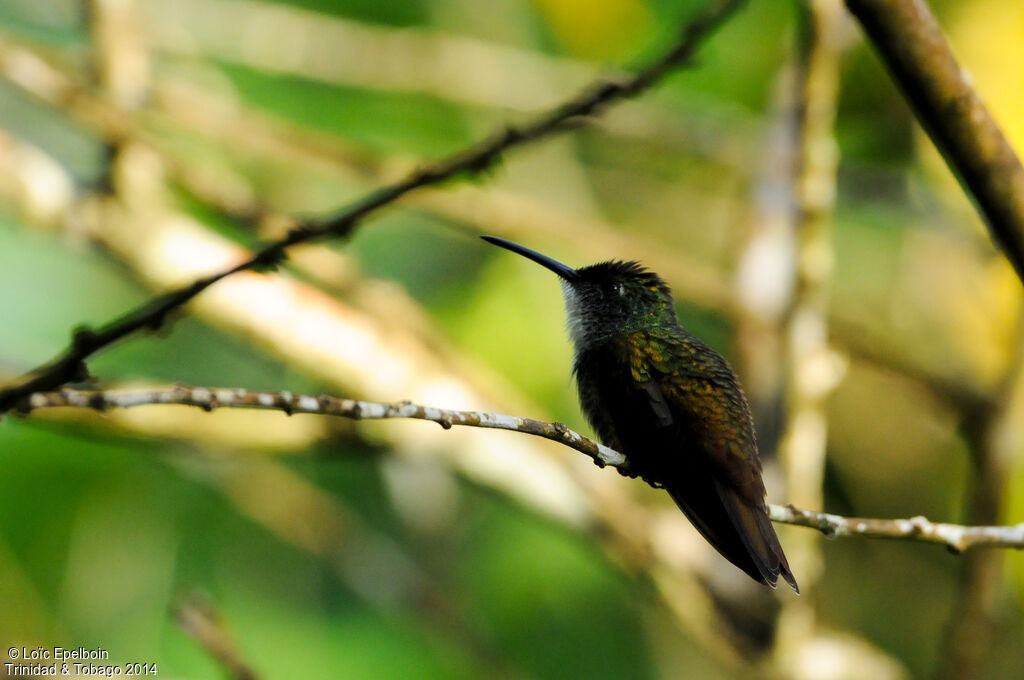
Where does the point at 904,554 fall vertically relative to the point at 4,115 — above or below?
below

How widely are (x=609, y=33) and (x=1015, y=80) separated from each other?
251 cm

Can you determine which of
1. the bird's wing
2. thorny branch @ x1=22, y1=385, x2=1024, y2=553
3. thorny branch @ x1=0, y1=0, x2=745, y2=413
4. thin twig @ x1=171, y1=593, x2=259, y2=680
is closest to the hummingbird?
the bird's wing

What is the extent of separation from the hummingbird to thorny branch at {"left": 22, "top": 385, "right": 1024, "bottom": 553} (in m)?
0.12

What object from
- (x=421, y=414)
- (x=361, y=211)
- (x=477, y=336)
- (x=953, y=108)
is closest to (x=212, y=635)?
(x=421, y=414)

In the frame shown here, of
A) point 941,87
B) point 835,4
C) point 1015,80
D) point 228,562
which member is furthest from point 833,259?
point 941,87

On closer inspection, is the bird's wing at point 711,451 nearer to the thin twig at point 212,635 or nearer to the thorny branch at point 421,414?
the thorny branch at point 421,414

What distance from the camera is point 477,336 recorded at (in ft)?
21.7

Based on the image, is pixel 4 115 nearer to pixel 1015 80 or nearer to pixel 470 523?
pixel 470 523

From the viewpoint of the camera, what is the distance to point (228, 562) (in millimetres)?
6570

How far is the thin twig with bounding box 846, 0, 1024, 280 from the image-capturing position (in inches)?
66.9

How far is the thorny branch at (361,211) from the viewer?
141 centimetres

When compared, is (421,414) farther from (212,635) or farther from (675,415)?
(675,415)

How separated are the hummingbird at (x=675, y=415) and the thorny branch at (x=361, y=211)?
0.98 m

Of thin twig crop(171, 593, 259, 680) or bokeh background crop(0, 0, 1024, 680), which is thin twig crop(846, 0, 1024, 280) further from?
thin twig crop(171, 593, 259, 680)
